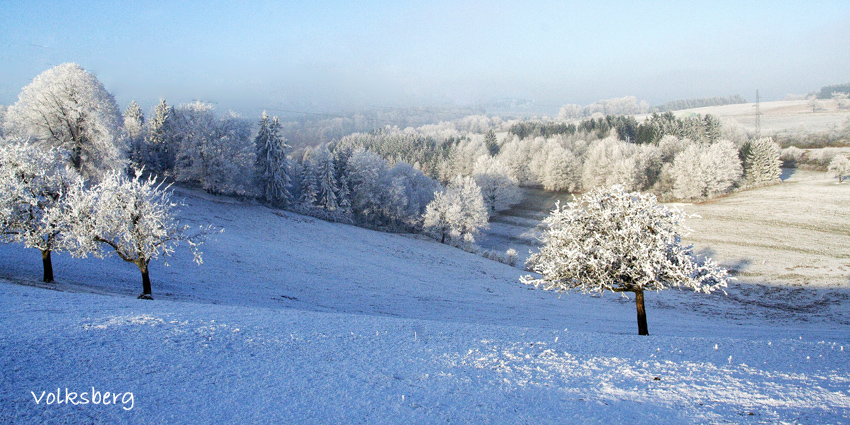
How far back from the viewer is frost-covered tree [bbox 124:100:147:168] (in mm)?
51250

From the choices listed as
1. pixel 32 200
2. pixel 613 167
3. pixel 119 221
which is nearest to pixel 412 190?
pixel 613 167

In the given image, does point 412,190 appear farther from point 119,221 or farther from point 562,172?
point 119,221

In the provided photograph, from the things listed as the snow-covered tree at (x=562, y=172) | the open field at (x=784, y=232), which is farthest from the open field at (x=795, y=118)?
the snow-covered tree at (x=562, y=172)

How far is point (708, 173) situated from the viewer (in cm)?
6525

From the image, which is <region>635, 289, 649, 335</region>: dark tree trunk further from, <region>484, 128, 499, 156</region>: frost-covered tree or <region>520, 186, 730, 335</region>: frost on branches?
<region>484, 128, 499, 156</region>: frost-covered tree

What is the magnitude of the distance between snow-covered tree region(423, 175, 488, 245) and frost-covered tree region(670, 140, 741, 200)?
39.2 meters

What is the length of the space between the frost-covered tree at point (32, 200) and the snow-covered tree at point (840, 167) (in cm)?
9027

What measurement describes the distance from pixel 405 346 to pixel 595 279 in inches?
342

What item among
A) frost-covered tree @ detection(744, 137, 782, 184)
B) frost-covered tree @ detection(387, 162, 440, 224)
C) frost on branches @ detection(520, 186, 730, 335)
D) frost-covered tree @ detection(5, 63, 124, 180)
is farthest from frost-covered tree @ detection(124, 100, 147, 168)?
frost-covered tree @ detection(744, 137, 782, 184)

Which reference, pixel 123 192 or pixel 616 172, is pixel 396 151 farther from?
pixel 123 192

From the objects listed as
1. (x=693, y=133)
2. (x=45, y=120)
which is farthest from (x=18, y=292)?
(x=693, y=133)

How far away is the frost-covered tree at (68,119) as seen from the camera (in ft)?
111

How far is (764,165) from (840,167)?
8.93 meters

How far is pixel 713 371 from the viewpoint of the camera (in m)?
8.71
